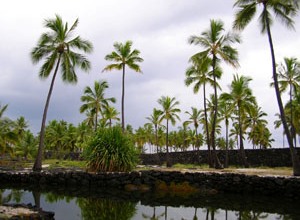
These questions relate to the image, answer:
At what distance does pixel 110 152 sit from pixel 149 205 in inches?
253

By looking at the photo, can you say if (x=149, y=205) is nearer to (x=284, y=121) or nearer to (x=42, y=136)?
(x=284, y=121)

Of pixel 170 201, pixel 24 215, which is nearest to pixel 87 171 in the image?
pixel 170 201

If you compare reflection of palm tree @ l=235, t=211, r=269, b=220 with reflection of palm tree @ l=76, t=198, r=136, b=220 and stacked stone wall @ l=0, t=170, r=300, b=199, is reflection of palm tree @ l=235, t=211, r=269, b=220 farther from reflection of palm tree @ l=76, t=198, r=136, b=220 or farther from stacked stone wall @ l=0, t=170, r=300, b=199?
stacked stone wall @ l=0, t=170, r=300, b=199

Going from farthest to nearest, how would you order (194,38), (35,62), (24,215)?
(194,38)
(35,62)
(24,215)

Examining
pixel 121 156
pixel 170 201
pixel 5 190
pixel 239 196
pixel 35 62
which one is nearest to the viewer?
pixel 170 201

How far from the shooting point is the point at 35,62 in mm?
24781

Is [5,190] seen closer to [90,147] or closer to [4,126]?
[90,147]

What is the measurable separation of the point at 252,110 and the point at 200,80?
665 cm

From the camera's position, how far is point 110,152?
1930 centimetres

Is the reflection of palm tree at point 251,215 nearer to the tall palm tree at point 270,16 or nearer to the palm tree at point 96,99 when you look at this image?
the tall palm tree at point 270,16

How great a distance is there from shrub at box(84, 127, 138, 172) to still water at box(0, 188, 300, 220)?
2.37 meters

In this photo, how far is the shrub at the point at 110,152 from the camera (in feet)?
63.4

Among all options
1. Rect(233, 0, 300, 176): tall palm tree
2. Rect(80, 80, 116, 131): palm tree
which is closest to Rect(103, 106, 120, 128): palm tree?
Rect(80, 80, 116, 131): palm tree

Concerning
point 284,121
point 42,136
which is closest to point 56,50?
point 42,136
